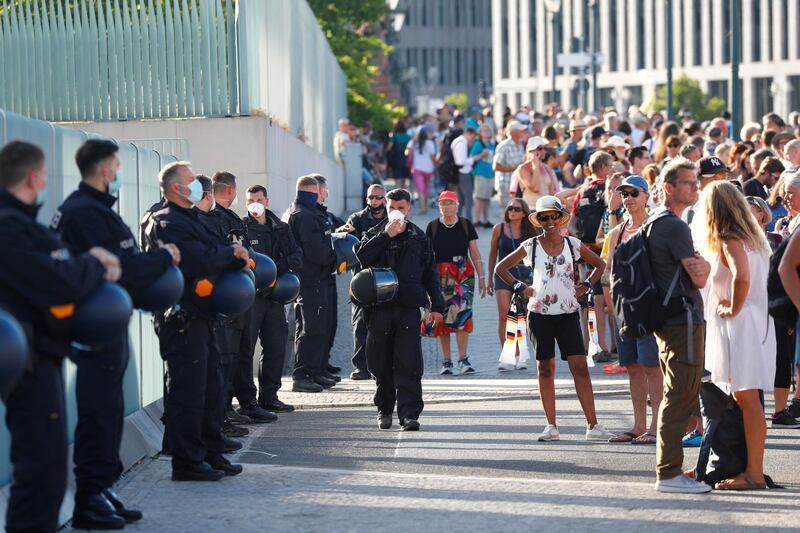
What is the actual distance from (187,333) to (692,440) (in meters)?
3.70

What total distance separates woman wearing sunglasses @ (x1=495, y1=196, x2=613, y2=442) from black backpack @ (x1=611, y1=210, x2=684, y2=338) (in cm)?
175

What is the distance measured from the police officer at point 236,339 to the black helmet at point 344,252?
6.02ft

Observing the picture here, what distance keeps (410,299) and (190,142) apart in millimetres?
5232

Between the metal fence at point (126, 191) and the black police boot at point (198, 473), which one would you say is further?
the black police boot at point (198, 473)

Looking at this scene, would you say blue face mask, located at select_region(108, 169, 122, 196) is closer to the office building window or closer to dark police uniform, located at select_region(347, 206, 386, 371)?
dark police uniform, located at select_region(347, 206, 386, 371)

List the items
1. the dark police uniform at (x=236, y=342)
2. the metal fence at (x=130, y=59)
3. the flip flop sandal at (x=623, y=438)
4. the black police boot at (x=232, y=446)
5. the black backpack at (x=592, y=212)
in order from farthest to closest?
the metal fence at (x=130, y=59)
the black backpack at (x=592, y=212)
the dark police uniform at (x=236, y=342)
the flip flop sandal at (x=623, y=438)
the black police boot at (x=232, y=446)

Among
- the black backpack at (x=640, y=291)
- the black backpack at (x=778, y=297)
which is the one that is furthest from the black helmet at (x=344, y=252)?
the black backpack at (x=640, y=291)

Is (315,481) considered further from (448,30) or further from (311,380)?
(448,30)

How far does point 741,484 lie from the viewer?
9461 millimetres

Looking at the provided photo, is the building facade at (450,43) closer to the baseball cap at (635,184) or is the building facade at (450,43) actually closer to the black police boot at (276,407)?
the black police boot at (276,407)

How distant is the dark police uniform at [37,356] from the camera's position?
6.94 metres

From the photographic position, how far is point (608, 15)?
10775 centimetres

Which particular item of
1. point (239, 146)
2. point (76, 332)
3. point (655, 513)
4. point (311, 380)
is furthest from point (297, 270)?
point (76, 332)

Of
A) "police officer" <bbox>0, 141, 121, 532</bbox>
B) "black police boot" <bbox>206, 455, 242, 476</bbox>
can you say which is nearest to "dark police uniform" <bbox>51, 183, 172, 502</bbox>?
"police officer" <bbox>0, 141, 121, 532</bbox>
